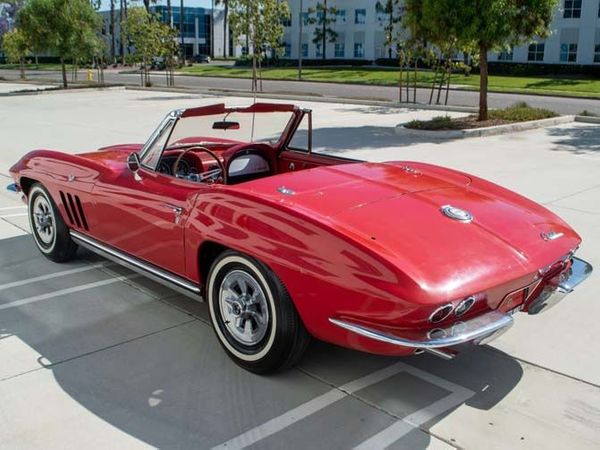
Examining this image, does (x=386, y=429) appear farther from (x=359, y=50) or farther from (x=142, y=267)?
(x=359, y=50)

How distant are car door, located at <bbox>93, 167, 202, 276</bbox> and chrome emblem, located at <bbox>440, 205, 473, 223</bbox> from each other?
143 centimetres

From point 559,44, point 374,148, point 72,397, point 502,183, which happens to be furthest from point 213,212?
point 559,44

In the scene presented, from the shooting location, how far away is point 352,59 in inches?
2478

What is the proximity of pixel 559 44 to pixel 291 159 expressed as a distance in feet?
160

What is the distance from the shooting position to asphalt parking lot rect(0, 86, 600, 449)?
2.85m

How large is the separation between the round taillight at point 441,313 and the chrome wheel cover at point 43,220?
3.42 m

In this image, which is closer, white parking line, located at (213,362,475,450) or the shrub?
white parking line, located at (213,362,475,450)

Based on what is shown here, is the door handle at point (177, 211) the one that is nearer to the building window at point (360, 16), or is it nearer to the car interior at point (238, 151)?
the car interior at point (238, 151)

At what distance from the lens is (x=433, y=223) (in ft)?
10.6

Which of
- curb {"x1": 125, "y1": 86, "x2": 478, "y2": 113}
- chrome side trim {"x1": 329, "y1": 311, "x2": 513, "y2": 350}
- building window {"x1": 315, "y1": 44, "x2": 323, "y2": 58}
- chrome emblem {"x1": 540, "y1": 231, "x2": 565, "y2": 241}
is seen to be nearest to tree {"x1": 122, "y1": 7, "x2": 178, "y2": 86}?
curb {"x1": 125, "y1": 86, "x2": 478, "y2": 113}

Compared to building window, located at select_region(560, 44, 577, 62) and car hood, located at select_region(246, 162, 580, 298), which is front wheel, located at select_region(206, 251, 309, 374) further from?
building window, located at select_region(560, 44, 577, 62)

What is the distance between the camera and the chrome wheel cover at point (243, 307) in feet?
10.6

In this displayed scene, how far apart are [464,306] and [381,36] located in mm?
60994

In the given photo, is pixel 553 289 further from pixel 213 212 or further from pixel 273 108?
pixel 273 108
